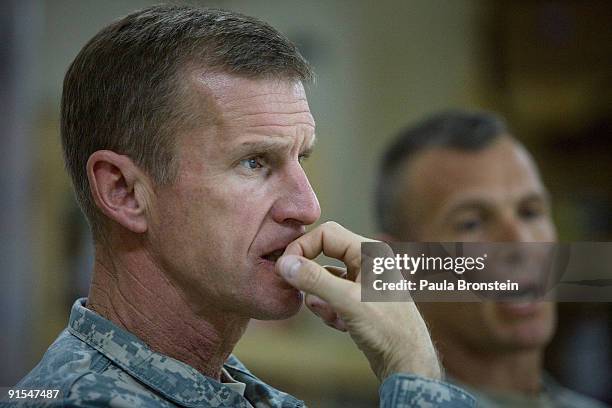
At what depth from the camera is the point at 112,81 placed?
0.97 metres

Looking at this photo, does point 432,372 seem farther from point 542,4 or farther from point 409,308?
point 542,4

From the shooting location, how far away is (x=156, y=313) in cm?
97

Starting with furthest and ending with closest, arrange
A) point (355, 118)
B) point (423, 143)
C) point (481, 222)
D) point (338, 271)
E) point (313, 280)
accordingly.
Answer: point (355, 118) < point (423, 143) < point (481, 222) < point (338, 271) < point (313, 280)

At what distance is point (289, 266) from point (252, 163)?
0.44 feet

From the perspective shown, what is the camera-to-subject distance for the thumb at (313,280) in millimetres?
882

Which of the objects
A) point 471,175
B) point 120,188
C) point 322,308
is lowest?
point 322,308

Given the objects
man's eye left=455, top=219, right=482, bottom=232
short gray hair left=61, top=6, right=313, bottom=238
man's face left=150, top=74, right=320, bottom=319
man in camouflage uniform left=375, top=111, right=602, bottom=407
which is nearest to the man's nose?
man's face left=150, top=74, right=320, bottom=319

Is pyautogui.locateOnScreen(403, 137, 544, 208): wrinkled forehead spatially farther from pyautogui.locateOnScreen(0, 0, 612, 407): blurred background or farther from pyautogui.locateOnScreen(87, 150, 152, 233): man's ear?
pyautogui.locateOnScreen(87, 150, 152, 233): man's ear

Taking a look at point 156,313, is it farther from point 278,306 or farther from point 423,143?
point 423,143

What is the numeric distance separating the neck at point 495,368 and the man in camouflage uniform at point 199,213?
0.62 meters

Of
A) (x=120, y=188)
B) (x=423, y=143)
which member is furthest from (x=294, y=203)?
(x=423, y=143)

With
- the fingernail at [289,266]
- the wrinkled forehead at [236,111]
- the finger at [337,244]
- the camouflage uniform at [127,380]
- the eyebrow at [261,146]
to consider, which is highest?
the wrinkled forehead at [236,111]

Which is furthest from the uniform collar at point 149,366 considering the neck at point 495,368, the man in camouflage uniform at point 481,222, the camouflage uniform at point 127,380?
the neck at point 495,368

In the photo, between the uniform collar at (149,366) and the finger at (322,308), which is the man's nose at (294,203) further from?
the uniform collar at (149,366)
